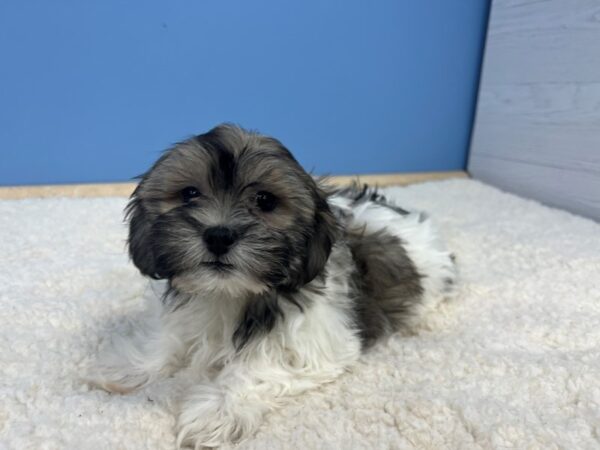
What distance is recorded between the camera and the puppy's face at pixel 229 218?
117 cm

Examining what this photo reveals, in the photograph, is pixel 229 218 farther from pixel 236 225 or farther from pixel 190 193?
pixel 190 193

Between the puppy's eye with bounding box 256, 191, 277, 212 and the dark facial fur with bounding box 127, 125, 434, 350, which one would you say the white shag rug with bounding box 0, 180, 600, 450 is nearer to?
the dark facial fur with bounding box 127, 125, 434, 350

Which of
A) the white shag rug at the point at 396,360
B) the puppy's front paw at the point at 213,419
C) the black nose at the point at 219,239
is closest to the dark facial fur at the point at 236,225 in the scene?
the black nose at the point at 219,239

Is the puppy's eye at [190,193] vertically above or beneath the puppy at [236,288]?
above

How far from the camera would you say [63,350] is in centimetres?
155

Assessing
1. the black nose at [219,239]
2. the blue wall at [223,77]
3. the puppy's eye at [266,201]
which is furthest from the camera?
the blue wall at [223,77]

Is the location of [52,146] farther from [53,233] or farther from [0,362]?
[0,362]

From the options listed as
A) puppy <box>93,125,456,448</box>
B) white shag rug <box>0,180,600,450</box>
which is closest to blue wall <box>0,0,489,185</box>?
white shag rug <box>0,180,600,450</box>

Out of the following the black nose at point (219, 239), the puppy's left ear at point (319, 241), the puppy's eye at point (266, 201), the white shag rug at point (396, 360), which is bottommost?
the white shag rug at point (396, 360)

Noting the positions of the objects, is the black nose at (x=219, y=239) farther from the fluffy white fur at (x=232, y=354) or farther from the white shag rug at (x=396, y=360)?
the white shag rug at (x=396, y=360)

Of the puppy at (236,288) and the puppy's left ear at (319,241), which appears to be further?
the puppy's left ear at (319,241)

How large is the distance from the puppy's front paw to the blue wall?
6.81 ft

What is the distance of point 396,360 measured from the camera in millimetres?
1550

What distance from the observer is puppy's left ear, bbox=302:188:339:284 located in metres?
1.33
